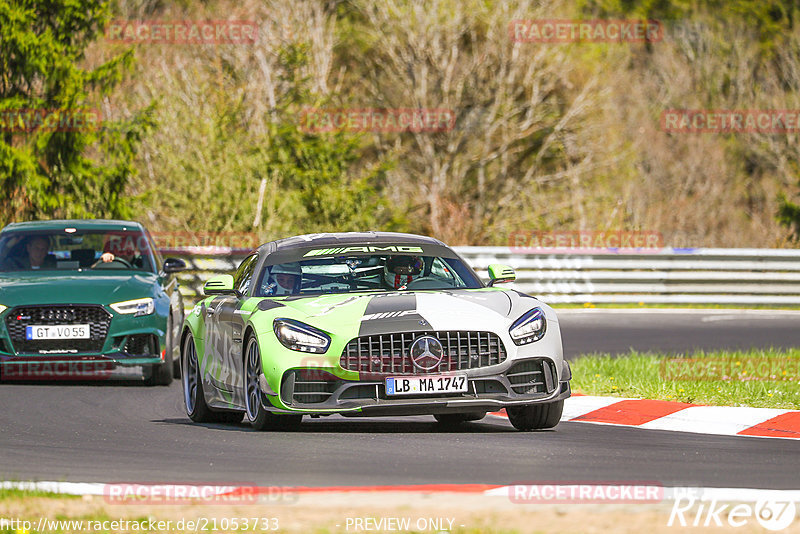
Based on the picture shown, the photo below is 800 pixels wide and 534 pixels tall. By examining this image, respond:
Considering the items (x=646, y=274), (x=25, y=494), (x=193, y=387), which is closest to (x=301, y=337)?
(x=193, y=387)

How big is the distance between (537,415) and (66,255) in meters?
6.87

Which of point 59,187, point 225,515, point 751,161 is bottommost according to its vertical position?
point 751,161

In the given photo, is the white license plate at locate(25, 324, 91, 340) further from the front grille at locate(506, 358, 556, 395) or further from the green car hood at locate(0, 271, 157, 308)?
the front grille at locate(506, 358, 556, 395)

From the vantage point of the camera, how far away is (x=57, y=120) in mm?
27734

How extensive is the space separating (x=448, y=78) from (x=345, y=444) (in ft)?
109

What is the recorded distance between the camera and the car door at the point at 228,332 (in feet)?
35.2

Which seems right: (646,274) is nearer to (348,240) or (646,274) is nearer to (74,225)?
(74,225)

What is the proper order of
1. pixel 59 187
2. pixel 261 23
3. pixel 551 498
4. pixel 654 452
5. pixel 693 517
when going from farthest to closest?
1. pixel 261 23
2. pixel 59 187
3. pixel 654 452
4. pixel 551 498
5. pixel 693 517

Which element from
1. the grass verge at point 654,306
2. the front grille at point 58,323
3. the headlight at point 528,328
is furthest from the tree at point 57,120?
the headlight at point 528,328

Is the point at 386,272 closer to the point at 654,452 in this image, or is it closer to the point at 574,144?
the point at 654,452

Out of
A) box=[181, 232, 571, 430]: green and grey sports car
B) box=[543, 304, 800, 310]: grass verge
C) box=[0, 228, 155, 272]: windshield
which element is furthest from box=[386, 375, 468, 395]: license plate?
box=[543, 304, 800, 310]: grass verge

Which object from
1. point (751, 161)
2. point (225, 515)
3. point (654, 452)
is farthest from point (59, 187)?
point (751, 161)

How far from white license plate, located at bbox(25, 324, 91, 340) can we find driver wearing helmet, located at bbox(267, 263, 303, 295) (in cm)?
377

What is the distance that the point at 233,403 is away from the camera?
429 inches
